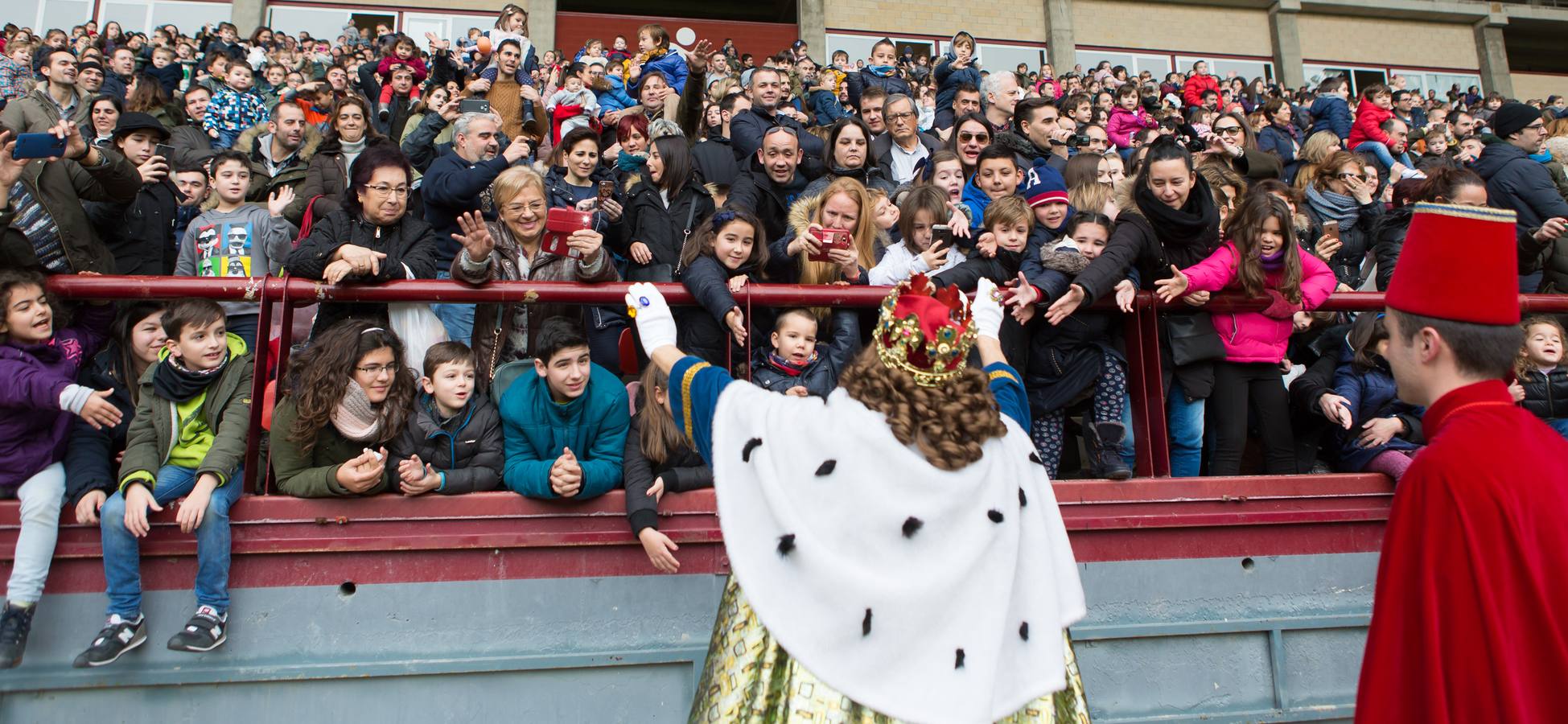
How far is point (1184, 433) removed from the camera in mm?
5023

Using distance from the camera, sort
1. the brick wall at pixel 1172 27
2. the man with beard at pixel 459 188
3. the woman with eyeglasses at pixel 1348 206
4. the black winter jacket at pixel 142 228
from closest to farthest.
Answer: the man with beard at pixel 459 188 < the black winter jacket at pixel 142 228 < the woman with eyeglasses at pixel 1348 206 < the brick wall at pixel 1172 27

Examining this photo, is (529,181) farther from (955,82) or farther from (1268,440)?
(955,82)

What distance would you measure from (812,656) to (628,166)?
17.4 feet

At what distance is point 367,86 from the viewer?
11531mm

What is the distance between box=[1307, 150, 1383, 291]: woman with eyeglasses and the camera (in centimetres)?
787

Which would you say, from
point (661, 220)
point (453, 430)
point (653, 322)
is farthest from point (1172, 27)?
point (653, 322)

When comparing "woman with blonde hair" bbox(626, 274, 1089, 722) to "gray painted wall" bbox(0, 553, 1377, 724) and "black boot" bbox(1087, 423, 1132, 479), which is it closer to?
"gray painted wall" bbox(0, 553, 1377, 724)

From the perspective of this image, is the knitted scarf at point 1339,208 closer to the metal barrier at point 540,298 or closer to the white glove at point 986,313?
the metal barrier at point 540,298

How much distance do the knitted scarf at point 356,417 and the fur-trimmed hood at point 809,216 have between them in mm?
2430

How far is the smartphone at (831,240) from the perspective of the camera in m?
4.67

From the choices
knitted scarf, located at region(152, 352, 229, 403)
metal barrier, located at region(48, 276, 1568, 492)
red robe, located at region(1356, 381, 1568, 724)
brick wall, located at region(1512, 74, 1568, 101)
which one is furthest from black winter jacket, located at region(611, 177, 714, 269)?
brick wall, located at region(1512, 74, 1568, 101)

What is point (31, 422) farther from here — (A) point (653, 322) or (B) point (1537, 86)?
(B) point (1537, 86)

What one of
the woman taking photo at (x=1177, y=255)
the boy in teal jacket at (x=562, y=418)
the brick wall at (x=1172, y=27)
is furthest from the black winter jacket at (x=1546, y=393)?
the brick wall at (x=1172, y=27)

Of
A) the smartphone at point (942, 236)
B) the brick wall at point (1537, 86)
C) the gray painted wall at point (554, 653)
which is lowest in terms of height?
the gray painted wall at point (554, 653)
